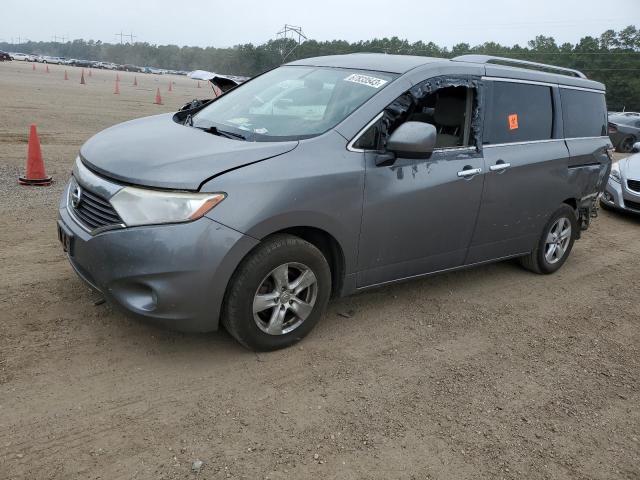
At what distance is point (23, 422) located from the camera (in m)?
2.71

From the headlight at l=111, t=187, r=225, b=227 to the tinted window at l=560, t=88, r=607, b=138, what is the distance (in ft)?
12.5

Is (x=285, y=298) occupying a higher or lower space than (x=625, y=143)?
lower

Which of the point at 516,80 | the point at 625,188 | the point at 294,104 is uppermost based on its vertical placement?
the point at 516,80

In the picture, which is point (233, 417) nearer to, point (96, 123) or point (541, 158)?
point (541, 158)

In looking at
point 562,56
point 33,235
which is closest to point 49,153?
point 33,235

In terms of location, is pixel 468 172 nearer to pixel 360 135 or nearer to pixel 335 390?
pixel 360 135

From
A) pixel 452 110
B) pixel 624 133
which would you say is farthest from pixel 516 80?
pixel 624 133

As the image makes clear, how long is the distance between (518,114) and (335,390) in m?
2.95

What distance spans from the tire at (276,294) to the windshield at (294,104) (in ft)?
2.60

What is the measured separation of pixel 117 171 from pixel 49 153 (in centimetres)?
718

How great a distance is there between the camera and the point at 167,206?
3000 mm

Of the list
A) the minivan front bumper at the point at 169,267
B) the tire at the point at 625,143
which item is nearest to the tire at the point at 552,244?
the minivan front bumper at the point at 169,267

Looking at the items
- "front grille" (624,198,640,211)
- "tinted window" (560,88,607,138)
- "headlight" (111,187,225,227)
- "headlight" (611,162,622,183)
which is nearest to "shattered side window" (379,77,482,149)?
"tinted window" (560,88,607,138)

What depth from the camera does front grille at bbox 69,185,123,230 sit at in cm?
312
